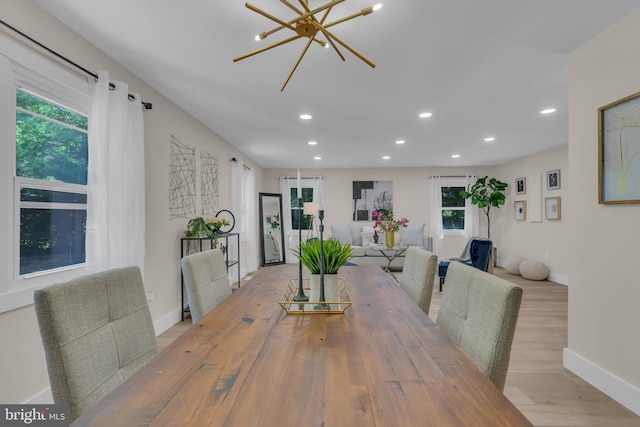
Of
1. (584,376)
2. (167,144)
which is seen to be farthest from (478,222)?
(167,144)

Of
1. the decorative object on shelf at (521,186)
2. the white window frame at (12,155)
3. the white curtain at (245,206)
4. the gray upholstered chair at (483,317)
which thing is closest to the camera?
the gray upholstered chair at (483,317)

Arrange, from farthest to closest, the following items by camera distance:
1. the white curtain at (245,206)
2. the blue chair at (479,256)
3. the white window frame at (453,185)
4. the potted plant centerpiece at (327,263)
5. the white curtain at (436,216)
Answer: the white window frame at (453,185), the white curtain at (436,216), the white curtain at (245,206), the blue chair at (479,256), the potted plant centerpiece at (327,263)

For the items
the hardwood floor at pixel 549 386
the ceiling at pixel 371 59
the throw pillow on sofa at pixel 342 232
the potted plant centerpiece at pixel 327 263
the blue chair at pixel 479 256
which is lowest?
the hardwood floor at pixel 549 386

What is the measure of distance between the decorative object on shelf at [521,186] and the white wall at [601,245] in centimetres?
453

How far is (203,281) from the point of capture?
1.60 meters

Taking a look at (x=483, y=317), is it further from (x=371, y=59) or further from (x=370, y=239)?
(x=370, y=239)

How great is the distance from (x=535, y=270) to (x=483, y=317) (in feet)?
18.4

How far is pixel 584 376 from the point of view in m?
2.20

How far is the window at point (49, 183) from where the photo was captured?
1776mm

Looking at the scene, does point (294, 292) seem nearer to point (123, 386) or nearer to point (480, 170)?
point (123, 386)

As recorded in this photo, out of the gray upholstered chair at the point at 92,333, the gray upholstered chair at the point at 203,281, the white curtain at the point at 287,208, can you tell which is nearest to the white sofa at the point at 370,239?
the white curtain at the point at 287,208

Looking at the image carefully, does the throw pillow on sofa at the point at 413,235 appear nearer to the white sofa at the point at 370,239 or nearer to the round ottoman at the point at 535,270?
the white sofa at the point at 370,239

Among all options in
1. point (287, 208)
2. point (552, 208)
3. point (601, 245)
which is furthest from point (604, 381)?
point (287, 208)

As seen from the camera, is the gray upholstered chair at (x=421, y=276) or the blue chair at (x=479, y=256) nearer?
the gray upholstered chair at (x=421, y=276)
